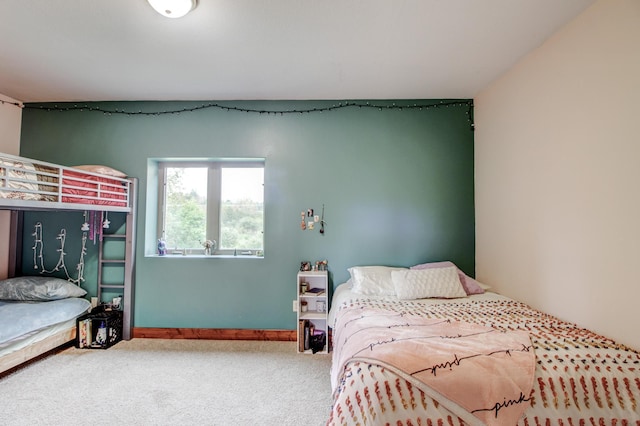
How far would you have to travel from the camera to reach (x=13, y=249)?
9.96 feet

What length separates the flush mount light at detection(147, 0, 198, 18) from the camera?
1.63 m

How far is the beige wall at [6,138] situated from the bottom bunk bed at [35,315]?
45 centimetres

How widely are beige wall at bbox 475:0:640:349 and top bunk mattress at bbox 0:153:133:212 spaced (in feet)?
12.2

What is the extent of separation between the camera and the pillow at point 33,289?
8.93ft

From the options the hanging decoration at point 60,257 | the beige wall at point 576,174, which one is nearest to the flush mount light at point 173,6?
the beige wall at point 576,174

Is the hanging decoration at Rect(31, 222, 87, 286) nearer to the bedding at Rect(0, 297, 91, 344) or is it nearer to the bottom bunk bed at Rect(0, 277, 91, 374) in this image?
the bottom bunk bed at Rect(0, 277, 91, 374)

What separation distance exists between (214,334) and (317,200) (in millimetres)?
1812

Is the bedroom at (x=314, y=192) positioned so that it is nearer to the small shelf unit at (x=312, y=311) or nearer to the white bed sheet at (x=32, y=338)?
the small shelf unit at (x=312, y=311)

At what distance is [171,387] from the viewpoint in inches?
84.7

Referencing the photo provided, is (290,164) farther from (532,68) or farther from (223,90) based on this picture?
(532,68)

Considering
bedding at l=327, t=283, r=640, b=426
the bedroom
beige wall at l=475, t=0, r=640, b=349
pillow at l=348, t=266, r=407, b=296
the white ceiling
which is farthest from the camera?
the bedroom

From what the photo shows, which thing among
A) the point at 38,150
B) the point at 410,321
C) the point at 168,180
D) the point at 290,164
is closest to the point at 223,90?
the point at 290,164

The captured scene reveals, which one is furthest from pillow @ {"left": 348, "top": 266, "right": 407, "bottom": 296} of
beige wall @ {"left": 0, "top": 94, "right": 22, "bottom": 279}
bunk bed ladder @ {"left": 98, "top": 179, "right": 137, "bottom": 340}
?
beige wall @ {"left": 0, "top": 94, "right": 22, "bottom": 279}

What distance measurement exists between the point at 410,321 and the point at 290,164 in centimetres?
199
